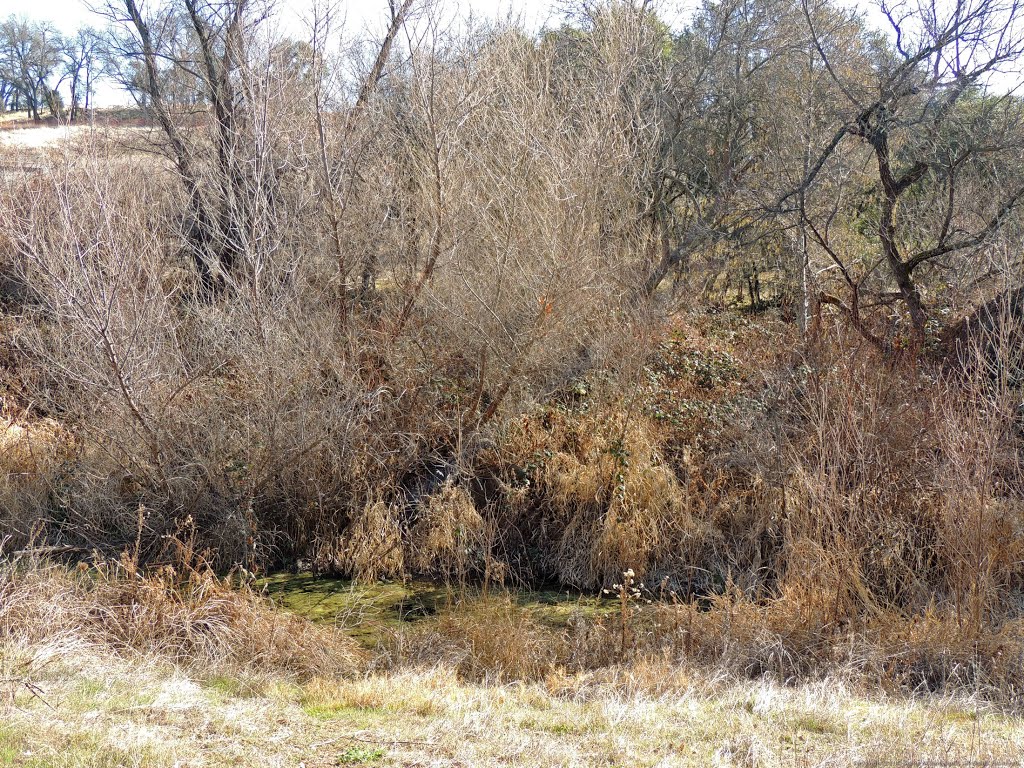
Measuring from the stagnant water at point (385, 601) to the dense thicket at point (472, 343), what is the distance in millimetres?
301

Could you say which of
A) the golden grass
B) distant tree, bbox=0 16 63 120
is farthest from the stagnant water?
distant tree, bbox=0 16 63 120

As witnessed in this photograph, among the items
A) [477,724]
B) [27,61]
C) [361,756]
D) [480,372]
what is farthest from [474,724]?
[27,61]

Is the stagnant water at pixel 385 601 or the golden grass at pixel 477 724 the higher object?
the golden grass at pixel 477 724

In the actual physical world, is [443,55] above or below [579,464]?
above

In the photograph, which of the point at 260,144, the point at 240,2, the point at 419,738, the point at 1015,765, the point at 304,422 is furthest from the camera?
the point at 240,2

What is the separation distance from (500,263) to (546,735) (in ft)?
18.0

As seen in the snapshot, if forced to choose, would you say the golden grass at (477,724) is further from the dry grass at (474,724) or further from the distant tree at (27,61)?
the distant tree at (27,61)

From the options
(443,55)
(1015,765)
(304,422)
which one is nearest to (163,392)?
(304,422)

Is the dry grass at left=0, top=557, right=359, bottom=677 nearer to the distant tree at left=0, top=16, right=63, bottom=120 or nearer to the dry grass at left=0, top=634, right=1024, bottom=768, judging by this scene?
the dry grass at left=0, top=634, right=1024, bottom=768

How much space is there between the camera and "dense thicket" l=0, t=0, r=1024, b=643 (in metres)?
8.66

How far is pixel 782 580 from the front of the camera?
8.09 metres

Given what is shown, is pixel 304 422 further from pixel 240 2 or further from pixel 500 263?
pixel 240 2

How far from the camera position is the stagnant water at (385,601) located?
332 inches

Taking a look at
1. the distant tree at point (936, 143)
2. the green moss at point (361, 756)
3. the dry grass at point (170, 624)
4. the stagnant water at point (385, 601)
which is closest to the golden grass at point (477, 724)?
the green moss at point (361, 756)
